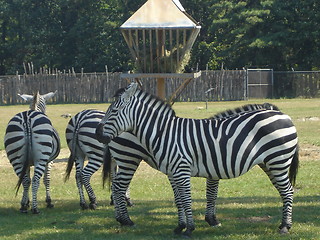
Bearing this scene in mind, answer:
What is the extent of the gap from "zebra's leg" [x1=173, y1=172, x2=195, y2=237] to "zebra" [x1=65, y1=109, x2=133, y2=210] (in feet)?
8.42

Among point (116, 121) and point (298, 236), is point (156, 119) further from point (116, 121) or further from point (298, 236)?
point (298, 236)

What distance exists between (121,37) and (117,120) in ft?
135

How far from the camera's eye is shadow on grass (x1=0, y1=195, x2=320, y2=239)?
8.30 m

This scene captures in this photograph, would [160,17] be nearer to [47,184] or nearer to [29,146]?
[47,184]

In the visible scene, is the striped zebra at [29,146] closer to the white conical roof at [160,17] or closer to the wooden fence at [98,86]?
the white conical roof at [160,17]

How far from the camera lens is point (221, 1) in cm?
4494

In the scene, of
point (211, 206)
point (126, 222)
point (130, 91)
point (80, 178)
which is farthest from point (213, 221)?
point (80, 178)

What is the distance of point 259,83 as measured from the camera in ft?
131

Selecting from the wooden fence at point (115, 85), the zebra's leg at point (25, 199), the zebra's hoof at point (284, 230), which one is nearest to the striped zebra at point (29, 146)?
the zebra's leg at point (25, 199)

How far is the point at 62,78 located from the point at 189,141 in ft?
106

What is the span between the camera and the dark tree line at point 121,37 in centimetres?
4238

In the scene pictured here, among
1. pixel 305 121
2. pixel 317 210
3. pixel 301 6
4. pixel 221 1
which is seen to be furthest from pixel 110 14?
pixel 317 210

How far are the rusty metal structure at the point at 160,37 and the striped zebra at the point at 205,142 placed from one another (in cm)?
651

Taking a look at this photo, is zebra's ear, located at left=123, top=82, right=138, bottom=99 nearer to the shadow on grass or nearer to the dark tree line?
the shadow on grass
